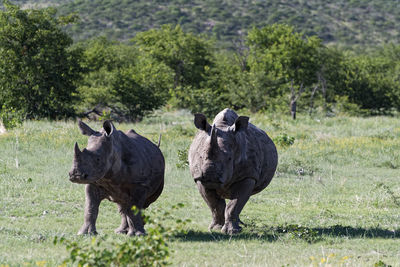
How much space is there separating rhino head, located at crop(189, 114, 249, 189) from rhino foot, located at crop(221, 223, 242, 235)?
575 mm

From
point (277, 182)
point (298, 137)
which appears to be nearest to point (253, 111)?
point (298, 137)

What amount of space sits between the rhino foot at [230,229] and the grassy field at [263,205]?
152 mm

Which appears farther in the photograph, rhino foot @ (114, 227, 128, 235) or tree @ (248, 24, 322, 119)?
tree @ (248, 24, 322, 119)

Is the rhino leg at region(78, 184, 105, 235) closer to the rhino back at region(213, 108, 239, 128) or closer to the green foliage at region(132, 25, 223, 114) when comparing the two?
the rhino back at region(213, 108, 239, 128)

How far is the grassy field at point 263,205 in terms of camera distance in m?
7.72

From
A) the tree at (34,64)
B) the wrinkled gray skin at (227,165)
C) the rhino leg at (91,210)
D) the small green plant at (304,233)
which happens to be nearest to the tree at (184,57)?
the tree at (34,64)

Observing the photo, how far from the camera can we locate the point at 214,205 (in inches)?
367

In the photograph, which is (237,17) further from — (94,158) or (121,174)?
(94,158)

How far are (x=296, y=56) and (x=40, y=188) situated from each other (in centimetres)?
3428

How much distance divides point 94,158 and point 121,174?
2.32ft

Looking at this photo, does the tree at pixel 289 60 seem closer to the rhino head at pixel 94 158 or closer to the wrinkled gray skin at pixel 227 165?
the wrinkled gray skin at pixel 227 165

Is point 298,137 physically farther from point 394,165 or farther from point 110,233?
point 110,233

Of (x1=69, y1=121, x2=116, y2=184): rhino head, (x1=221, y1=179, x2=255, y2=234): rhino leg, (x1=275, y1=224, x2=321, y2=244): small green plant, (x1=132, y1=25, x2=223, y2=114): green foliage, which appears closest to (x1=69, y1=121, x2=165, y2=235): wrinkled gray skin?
(x1=69, y1=121, x2=116, y2=184): rhino head

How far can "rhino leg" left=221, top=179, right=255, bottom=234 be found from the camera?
898cm
